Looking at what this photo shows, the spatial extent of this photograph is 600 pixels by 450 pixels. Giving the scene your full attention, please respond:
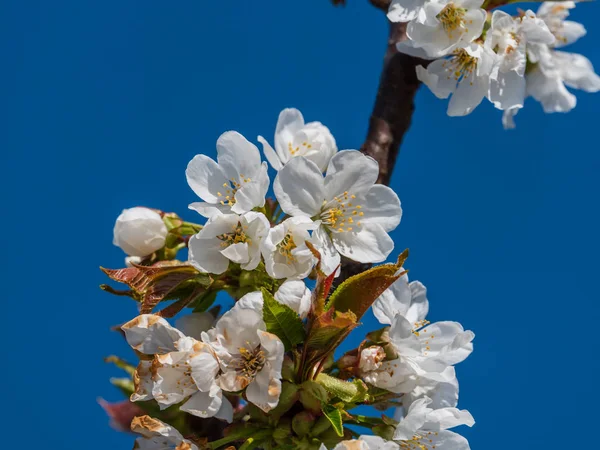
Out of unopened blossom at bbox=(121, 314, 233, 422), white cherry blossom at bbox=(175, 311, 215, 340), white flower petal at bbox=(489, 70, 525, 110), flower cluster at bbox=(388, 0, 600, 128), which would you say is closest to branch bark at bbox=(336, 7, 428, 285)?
Answer: flower cluster at bbox=(388, 0, 600, 128)

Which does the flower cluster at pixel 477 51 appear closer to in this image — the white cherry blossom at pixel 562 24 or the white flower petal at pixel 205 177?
the white cherry blossom at pixel 562 24

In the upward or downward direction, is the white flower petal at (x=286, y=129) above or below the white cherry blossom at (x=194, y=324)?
above

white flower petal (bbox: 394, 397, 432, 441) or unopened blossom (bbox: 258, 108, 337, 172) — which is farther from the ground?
unopened blossom (bbox: 258, 108, 337, 172)

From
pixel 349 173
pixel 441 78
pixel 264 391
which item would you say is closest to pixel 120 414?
pixel 264 391

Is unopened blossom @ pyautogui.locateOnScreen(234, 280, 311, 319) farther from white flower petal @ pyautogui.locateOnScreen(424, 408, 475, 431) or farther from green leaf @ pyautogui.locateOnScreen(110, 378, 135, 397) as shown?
green leaf @ pyautogui.locateOnScreen(110, 378, 135, 397)

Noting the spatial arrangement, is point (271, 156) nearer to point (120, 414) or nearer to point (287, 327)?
point (287, 327)

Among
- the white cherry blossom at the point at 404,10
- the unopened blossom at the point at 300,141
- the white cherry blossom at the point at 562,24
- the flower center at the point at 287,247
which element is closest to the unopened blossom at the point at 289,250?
the flower center at the point at 287,247
